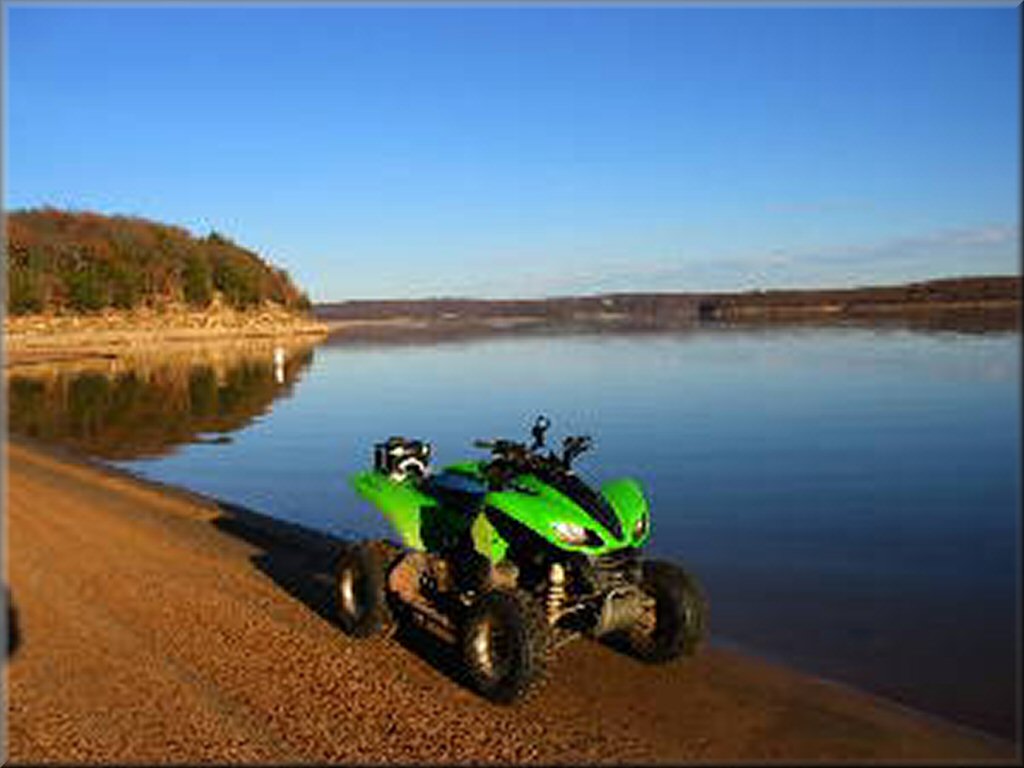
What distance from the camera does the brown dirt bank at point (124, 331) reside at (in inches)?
2207

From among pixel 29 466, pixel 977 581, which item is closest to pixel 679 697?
pixel 977 581

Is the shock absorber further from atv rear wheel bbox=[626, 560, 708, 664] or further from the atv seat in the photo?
the atv seat

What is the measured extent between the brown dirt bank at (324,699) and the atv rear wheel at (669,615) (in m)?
0.14

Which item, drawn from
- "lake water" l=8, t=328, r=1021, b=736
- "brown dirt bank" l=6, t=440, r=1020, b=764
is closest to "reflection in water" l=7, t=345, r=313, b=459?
"lake water" l=8, t=328, r=1021, b=736

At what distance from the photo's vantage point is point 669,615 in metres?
7.75

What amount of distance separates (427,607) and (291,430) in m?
15.3

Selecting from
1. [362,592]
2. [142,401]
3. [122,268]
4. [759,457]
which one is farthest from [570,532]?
[122,268]

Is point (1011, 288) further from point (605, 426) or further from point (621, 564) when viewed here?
point (621, 564)

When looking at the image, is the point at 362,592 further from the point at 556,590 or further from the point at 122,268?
the point at 122,268

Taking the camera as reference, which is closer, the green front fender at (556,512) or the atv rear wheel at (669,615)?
the green front fender at (556,512)

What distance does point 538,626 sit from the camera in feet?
23.0

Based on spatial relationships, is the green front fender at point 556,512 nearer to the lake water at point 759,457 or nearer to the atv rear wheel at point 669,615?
the atv rear wheel at point 669,615

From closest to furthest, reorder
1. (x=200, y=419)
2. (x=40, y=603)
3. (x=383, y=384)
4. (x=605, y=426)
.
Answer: (x=40, y=603) → (x=605, y=426) → (x=200, y=419) → (x=383, y=384)

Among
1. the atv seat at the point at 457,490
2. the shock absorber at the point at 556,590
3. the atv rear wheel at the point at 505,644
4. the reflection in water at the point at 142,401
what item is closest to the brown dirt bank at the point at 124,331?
the reflection in water at the point at 142,401
